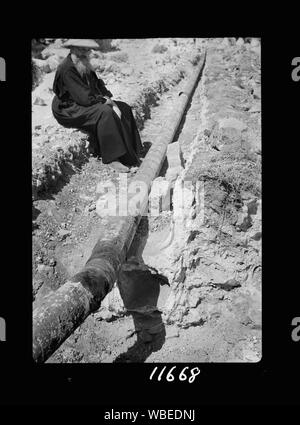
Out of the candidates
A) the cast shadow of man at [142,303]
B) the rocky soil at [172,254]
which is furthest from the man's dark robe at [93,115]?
the cast shadow of man at [142,303]

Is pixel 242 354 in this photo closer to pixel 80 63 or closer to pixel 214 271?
pixel 214 271

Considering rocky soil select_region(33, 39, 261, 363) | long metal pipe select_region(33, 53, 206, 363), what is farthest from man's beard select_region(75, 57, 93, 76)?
long metal pipe select_region(33, 53, 206, 363)

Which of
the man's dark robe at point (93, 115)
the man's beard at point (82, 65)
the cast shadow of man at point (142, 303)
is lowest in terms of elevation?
the cast shadow of man at point (142, 303)

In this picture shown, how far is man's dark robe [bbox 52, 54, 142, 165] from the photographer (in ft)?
16.9

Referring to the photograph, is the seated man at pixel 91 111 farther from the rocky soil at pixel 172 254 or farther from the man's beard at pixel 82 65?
the rocky soil at pixel 172 254

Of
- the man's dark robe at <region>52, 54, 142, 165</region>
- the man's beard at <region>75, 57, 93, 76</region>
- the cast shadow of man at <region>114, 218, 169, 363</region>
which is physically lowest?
the cast shadow of man at <region>114, 218, 169, 363</region>

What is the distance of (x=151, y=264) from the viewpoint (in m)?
3.59

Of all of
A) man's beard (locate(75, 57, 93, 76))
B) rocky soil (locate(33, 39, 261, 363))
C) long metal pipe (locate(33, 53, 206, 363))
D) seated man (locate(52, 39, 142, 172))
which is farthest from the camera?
man's beard (locate(75, 57, 93, 76))

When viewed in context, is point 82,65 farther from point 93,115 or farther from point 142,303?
point 142,303

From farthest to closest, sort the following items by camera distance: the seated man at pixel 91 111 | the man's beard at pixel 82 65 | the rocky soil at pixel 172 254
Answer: the man's beard at pixel 82 65 < the seated man at pixel 91 111 < the rocky soil at pixel 172 254

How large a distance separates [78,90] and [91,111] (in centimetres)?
30

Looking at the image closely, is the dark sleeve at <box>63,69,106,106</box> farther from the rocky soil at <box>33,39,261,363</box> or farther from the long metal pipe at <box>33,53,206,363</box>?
the long metal pipe at <box>33,53,206,363</box>

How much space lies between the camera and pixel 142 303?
349cm

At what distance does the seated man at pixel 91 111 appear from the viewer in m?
5.16
